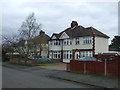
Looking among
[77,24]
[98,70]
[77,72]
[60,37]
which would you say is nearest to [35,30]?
[60,37]

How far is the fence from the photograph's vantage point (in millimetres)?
15094

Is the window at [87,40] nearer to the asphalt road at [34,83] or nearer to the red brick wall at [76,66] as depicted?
the red brick wall at [76,66]

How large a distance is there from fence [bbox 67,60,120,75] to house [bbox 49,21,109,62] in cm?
1543

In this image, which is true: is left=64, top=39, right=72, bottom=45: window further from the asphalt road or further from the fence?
the asphalt road

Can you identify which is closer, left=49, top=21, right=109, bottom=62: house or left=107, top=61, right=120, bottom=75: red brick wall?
left=107, top=61, right=120, bottom=75: red brick wall

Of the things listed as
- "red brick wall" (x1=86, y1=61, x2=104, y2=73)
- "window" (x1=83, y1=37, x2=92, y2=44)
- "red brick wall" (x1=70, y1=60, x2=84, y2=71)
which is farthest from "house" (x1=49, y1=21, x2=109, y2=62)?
"red brick wall" (x1=86, y1=61, x2=104, y2=73)

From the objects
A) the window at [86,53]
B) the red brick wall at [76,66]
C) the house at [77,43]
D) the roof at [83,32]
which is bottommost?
the red brick wall at [76,66]

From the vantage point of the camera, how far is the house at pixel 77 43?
35.6 m

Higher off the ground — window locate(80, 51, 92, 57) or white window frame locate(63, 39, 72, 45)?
white window frame locate(63, 39, 72, 45)

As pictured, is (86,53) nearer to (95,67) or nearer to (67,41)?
(67,41)

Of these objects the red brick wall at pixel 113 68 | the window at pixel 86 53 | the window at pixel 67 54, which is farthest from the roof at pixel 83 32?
the red brick wall at pixel 113 68

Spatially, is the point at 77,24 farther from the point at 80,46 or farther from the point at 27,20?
the point at 27,20

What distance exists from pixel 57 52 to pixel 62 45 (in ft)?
8.27

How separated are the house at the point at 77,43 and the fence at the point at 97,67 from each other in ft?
50.6
